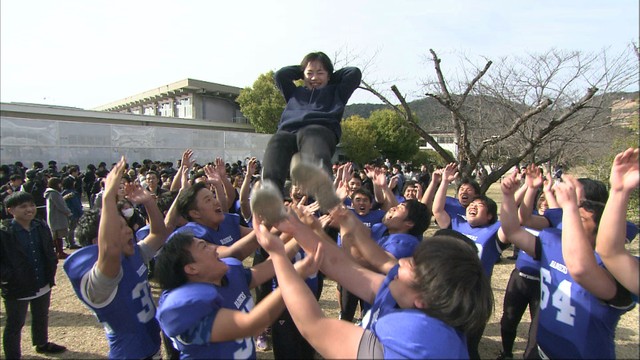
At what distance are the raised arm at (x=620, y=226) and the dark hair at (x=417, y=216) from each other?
1.42 metres

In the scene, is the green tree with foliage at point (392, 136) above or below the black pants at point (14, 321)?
above

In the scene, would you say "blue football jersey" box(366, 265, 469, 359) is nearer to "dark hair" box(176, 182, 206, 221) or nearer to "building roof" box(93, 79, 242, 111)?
"dark hair" box(176, 182, 206, 221)

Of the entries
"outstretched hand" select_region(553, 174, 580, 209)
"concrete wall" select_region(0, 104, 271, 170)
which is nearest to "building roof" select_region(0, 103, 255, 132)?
"concrete wall" select_region(0, 104, 271, 170)

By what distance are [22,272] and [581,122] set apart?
34.5ft

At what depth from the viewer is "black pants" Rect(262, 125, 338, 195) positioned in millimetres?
2779

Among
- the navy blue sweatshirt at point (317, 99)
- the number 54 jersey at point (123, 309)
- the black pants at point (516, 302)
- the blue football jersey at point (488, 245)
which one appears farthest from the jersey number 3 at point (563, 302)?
the number 54 jersey at point (123, 309)

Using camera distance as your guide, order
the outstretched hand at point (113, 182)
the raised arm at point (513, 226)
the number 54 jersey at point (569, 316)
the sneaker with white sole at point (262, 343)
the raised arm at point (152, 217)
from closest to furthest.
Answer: the number 54 jersey at point (569, 316) < the outstretched hand at point (113, 182) < the raised arm at point (513, 226) < the raised arm at point (152, 217) < the sneaker with white sole at point (262, 343)

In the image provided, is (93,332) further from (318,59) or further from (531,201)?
(531,201)

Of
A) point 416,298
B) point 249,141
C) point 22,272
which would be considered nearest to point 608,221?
point 416,298

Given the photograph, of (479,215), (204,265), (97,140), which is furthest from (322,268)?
(97,140)

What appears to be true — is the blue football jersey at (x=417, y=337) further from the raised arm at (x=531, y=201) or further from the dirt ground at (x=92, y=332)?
the dirt ground at (x=92, y=332)

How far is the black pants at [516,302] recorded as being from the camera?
346 centimetres

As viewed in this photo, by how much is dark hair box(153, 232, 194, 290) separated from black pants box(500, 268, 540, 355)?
311cm

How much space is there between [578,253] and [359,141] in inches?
1159
